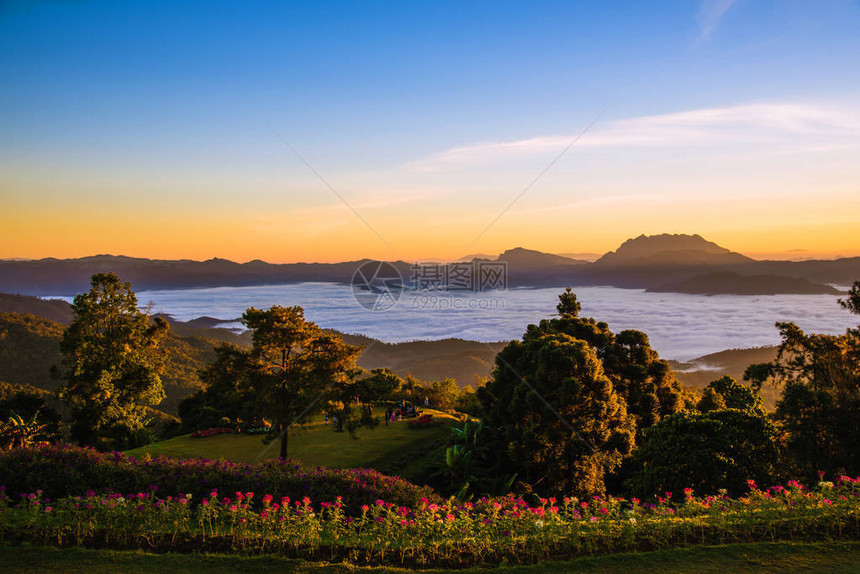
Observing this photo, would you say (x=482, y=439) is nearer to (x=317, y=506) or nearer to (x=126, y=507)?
(x=317, y=506)

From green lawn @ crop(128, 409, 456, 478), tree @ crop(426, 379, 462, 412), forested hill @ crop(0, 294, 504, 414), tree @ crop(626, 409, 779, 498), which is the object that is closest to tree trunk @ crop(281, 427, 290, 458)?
green lawn @ crop(128, 409, 456, 478)

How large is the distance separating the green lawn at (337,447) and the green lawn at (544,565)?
13.2 m

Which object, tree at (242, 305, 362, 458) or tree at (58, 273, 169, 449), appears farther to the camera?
tree at (58, 273, 169, 449)

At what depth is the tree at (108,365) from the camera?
2619cm

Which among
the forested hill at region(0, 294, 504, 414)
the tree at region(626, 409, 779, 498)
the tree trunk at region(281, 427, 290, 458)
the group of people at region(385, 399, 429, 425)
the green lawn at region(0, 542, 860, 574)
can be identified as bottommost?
the forested hill at region(0, 294, 504, 414)

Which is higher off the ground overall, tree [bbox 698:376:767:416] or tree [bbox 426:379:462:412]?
tree [bbox 698:376:767:416]

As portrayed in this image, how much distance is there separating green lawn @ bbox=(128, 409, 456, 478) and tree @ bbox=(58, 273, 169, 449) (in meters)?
3.74

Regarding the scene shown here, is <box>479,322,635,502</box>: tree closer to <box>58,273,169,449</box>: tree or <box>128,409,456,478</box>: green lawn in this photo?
<box>128,409,456,478</box>: green lawn

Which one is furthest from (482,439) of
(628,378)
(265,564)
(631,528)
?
(265,564)

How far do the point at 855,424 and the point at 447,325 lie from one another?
3479 inches

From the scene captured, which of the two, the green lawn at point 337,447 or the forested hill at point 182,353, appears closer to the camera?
the green lawn at point 337,447

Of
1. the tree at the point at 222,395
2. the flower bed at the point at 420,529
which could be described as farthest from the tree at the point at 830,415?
the tree at the point at 222,395

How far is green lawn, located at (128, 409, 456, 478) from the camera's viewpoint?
21525 mm

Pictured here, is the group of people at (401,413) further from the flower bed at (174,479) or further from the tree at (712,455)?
the flower bed at (174,479)
